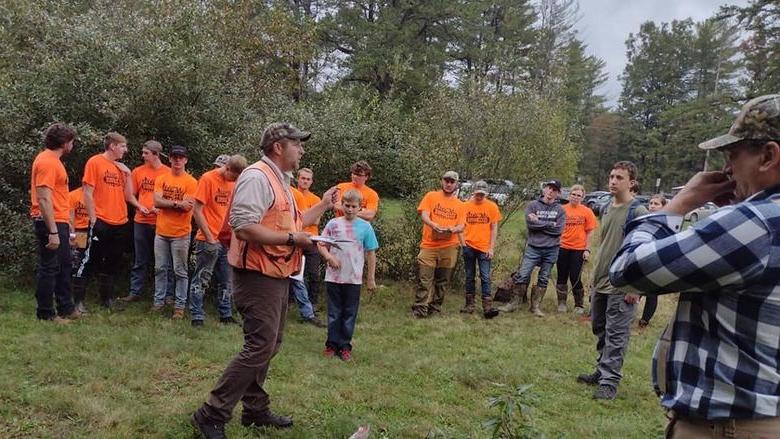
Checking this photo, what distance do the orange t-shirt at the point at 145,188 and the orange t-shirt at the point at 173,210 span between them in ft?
0.89

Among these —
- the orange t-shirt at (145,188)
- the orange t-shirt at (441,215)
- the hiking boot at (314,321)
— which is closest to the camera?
the orange t-shirt at (145,188)

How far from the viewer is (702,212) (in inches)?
84.6

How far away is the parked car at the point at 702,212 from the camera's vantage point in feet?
6.01

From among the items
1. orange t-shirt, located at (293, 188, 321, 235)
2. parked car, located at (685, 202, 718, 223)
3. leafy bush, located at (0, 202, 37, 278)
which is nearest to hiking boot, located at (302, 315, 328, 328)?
orange t-shirt, located at (293, 188, 321, 235)

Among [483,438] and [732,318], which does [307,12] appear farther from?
[732,318]

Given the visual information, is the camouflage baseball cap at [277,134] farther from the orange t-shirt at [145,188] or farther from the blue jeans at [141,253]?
the blue jeans at [141,253]

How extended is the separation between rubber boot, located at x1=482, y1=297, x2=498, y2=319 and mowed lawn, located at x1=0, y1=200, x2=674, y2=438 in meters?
0.85

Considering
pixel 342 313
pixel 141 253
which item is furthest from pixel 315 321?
→ pixel 141 253

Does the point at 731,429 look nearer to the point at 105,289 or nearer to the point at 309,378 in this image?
the point at 309,378

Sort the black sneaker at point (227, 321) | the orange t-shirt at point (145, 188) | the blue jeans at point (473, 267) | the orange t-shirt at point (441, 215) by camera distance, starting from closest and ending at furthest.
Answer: the black sneaker at point (227, 321)
the orange t-shirt at point (145, 188)
the orange t-shirt at point (441, 215)
the blue jeans at point (473, 267)

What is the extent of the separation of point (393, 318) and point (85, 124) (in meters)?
4.69

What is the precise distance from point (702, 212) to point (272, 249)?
7.75 feet

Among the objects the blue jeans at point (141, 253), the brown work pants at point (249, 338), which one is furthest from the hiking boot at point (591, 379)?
the blue jeans at point (141, 253)

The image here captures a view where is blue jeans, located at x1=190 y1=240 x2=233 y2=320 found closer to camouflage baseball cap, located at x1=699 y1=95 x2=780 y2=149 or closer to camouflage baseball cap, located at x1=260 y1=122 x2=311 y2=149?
camouflage baseball cap, located at x1=260 y1=122 x2=311 y2=149
